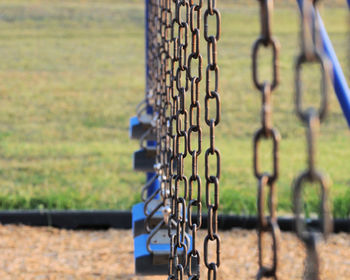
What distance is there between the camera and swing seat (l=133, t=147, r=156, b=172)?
345 cm

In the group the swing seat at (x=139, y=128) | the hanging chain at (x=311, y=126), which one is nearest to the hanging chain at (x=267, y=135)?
the hanging chain at (x=311, y=126)

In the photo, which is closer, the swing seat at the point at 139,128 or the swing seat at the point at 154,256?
the swing seat at the point at 154,256

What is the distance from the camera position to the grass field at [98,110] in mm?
5867

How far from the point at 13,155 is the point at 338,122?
497cm

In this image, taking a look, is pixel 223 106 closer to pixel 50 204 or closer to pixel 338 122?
pixel 338 122

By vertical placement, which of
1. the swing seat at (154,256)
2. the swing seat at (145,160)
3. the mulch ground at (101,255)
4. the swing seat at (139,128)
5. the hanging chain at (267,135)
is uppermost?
the hanging chain at (267,135)

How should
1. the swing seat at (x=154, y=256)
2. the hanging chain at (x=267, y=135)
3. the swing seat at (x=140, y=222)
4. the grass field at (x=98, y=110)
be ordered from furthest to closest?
1. the grass field at (x=98, y=110)
2. the swing seat at (x=140, y=222)
3. the swing seat at (x=154, y=256)
4. the hanging chain at (x=267, y=135)

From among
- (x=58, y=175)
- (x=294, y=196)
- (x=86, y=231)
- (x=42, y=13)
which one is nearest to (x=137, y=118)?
(x=86, y=231)

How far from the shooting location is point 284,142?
796 cm

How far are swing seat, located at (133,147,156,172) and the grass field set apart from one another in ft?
5.21

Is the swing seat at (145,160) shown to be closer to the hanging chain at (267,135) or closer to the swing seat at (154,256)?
the swing seat at (154,256)

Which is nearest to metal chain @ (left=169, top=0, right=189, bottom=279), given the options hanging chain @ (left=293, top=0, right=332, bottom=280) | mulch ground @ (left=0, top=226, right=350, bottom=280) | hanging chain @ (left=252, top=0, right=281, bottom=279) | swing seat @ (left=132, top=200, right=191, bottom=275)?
swing seat @ (left=132, top=200, right=191, bottom=275)

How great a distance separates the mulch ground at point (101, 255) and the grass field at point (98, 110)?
0.45 meters

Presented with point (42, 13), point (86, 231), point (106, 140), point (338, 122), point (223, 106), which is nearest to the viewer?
point (86, 231)
